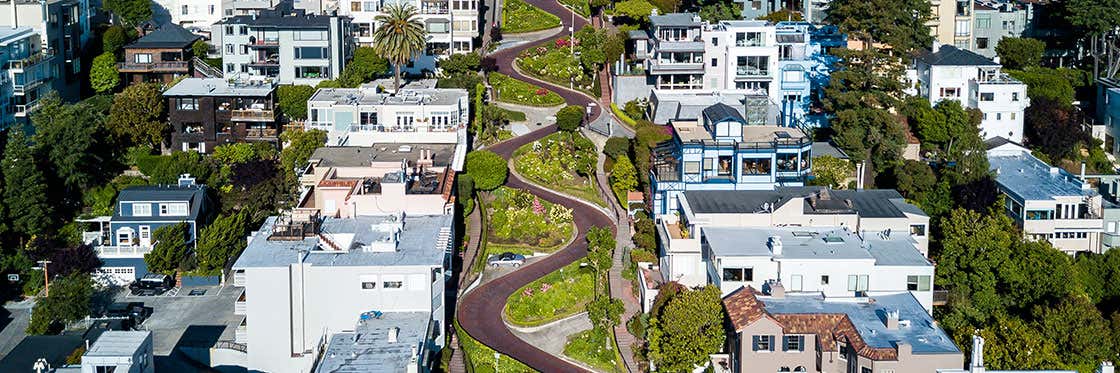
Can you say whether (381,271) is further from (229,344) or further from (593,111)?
(593,111)

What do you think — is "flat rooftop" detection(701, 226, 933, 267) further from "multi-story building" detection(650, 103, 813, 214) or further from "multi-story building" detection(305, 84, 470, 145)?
"multi-story building" detection(305, 84, 470, 145)

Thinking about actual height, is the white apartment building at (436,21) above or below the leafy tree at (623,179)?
above

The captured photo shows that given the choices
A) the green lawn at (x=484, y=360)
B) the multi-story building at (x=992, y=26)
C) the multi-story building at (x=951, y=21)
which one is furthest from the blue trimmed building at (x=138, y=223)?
the multi-story building at (x=992, y=26)

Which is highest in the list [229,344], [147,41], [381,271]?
[147,41]

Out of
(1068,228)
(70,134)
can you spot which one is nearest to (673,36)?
(1068,228)

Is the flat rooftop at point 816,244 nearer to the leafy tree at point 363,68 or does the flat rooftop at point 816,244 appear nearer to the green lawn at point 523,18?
the leafy tree at point 363,68

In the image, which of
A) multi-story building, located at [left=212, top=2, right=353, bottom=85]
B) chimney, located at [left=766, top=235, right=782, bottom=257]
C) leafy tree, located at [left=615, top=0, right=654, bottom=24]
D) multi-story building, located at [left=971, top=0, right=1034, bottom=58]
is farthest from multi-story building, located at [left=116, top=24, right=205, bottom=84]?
multi-story building, located at [left=971, top=0, right=1034, bottom=58]

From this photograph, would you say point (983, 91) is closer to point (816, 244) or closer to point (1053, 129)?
point (1053, 129)

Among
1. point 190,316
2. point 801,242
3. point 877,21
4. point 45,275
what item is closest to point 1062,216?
point 877,21
